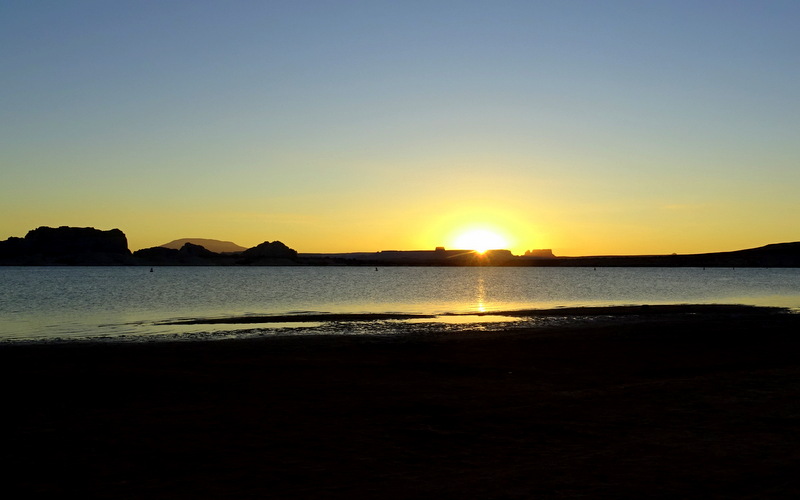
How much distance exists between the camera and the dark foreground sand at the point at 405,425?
10055 mm

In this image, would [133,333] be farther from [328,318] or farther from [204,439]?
[204,439]

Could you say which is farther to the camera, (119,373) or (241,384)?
(119,373)

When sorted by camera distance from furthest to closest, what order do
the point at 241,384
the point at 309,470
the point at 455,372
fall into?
the point at 455,372
the point at 241,384
the point at 309,470

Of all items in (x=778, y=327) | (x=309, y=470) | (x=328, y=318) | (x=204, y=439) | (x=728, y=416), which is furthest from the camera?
(x=328, y=318)

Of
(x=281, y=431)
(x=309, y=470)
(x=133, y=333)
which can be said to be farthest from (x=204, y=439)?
(x=133, y=333)

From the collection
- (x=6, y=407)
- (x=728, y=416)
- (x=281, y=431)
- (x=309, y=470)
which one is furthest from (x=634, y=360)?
(x=6, y=407)

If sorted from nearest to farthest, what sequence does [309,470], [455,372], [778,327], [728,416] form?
1. [309,470]
2. [728,416]
3. [455,372]
4. [778,327]

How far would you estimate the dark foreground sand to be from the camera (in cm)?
1005

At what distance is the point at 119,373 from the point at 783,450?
59.6ft

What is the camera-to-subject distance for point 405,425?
13.8 meters

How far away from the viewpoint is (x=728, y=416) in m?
14.3

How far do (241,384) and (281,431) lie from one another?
Result: 6.23 metres

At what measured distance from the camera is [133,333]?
1508 inches

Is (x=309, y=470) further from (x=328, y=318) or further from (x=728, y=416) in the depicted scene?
(x=328, y=318)
